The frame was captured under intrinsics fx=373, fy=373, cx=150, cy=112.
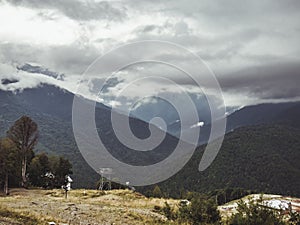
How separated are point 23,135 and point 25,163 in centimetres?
434

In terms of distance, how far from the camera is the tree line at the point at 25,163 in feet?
171

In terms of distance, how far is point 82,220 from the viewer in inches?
971

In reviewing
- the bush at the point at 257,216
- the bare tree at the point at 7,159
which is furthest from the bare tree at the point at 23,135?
the bush at the point at 257,216

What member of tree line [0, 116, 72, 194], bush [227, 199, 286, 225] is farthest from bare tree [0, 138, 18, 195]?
bush [227, 199, 286, 225]

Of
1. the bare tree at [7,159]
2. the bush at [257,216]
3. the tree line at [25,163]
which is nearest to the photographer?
the bush at [257,216]

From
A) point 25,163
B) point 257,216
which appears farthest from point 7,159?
point 257,216

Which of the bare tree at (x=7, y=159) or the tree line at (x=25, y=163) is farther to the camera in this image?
the tree line at (x=25, y=163)

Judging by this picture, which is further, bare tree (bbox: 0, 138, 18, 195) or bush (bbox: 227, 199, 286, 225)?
bare tree (bbox: 0, 138, 18, 195)

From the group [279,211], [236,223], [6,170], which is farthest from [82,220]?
[6,170]

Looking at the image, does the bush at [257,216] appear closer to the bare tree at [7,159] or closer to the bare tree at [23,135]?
the bare tree at [7,159]

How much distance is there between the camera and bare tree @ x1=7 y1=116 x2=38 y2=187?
5719 centimetres

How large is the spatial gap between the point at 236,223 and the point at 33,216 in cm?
1171

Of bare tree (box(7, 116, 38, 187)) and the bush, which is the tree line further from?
the bush

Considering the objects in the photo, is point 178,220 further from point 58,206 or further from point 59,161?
point 59,161
